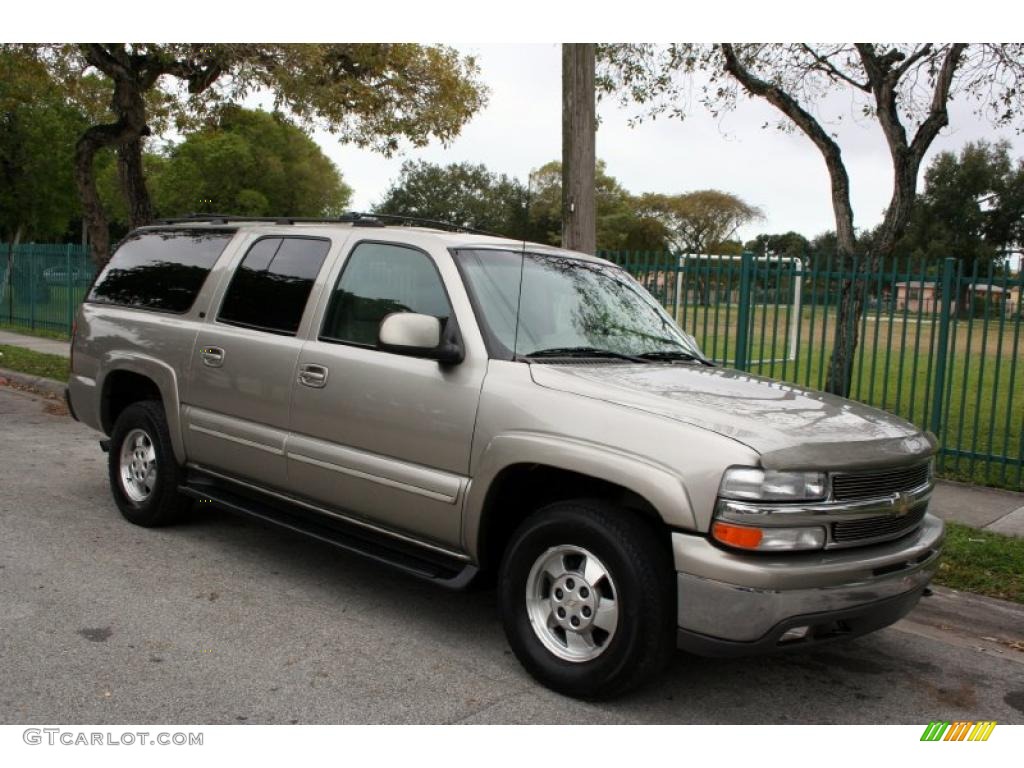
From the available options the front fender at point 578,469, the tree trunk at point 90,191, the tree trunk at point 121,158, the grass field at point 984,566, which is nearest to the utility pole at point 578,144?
the grass field at point 984,566

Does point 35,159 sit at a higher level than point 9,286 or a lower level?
higher

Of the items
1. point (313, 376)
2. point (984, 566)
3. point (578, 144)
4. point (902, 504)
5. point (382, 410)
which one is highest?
point (578, 144)

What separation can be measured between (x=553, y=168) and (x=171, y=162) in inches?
1681

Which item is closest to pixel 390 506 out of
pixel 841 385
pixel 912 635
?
pixel 912 635

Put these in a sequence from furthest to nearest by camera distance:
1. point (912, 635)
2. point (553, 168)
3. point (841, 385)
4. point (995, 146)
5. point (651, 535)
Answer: point (553, 168)
point (995, 146)
point (841, 385)
point (912, 635)
point (651, 535)

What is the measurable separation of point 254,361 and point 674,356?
90.2 inches

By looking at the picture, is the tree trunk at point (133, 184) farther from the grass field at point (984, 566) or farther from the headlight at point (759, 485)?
the headlight at point (759, 485)

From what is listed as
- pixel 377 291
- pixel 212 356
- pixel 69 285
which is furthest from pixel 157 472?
pixel 69 285

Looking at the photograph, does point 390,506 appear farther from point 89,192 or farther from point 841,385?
point 89,192

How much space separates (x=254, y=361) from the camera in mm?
5488

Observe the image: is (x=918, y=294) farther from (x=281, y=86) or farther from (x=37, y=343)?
(x=37, y=343)

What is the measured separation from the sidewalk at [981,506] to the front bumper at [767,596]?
147 inches

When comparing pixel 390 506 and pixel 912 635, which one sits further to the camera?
pixel 912 635

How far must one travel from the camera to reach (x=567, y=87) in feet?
28.5
